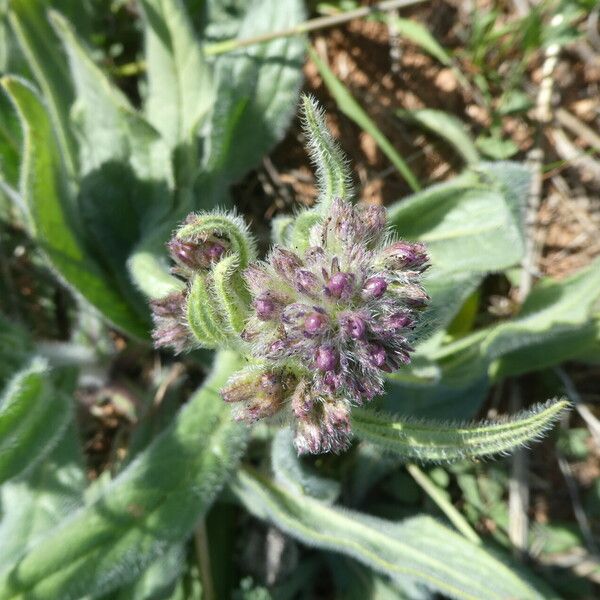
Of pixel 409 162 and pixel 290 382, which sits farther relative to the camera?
pixel 409 162

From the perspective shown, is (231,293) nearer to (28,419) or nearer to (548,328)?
(28,419)

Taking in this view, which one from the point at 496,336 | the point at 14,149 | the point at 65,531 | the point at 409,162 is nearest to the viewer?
the point at 65,531

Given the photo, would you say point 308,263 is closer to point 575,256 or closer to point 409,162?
point 409,162

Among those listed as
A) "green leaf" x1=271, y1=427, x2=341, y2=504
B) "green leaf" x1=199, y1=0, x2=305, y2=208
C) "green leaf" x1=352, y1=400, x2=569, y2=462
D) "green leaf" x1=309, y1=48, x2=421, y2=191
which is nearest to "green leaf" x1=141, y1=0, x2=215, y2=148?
"green leaf" x1=199, y1=0, x2=305, y2=208

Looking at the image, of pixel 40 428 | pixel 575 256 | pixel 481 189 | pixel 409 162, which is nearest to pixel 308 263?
pixel 481 189

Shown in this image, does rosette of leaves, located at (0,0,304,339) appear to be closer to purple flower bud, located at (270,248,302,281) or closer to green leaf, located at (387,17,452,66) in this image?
green leaf, located at (387,17,452,66)

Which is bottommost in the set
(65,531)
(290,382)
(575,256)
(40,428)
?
(575,256)
